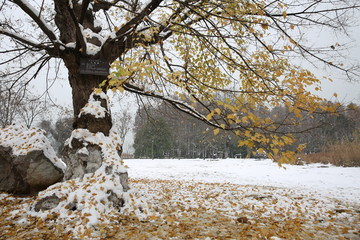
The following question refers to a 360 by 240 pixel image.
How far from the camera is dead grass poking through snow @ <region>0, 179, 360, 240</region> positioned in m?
2.90

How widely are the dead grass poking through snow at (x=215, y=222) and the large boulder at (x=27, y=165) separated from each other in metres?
0.37

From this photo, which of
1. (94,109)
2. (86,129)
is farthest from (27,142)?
→ (94,109)

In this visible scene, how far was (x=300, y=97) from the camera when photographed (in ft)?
8.89

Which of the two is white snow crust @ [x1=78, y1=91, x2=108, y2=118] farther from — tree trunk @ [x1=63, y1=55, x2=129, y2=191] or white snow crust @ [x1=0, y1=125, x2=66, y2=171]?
white snow crust @ [x1=0, y1=125, x2=66, y2=171]

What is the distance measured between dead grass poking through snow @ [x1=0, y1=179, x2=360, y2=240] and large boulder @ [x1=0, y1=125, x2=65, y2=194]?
374 millimetres

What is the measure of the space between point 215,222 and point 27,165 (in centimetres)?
419

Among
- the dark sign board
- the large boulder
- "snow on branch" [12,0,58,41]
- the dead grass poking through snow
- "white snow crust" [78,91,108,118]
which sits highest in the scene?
"snow on branch" [12,0,58,41]

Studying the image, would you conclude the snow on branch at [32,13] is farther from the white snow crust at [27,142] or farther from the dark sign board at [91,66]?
the white snow crust at [27,142]

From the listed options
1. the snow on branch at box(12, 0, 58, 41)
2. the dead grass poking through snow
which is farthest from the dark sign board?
the dead grass poking through snow

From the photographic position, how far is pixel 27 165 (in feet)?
15.8

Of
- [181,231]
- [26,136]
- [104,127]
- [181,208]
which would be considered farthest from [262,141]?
[26,136]

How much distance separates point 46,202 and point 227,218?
2996 mm

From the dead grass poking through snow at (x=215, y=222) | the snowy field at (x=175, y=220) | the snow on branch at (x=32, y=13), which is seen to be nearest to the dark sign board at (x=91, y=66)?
the snow on branch at (x=32, y=13)

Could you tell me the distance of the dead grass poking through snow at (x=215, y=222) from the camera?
2.90 m
